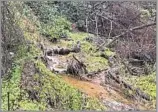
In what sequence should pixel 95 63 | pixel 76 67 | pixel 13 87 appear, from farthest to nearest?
pixel 95 63 < pixel 76 67 < pixel 13 87

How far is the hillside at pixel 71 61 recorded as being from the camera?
122 inches

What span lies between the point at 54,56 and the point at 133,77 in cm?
52

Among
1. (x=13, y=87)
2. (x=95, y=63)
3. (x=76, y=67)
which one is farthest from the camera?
(x=95, y=63)

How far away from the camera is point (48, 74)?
3.17 m

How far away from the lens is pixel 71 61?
3.31 m

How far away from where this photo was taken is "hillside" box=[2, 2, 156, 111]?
3094 mm

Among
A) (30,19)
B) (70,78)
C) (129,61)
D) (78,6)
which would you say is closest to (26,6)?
(30,19)

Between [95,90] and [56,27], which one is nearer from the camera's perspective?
[95,90]

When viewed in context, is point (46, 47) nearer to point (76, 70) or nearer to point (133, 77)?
point (76, 70)

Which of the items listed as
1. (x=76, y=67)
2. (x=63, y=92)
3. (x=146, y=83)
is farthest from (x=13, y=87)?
(x=146, y=83)

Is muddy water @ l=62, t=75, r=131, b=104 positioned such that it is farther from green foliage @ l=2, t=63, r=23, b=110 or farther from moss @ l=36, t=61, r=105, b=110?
green foliage @ l=2, t=63, r=23, b=110

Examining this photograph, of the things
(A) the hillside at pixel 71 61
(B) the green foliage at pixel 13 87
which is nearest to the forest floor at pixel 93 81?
(A) the hillside at pixel 71 61

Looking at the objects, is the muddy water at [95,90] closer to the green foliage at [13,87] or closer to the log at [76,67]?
the log at [76,67]

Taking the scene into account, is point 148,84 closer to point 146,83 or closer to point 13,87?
point 146,83
